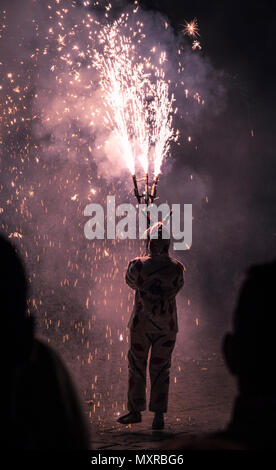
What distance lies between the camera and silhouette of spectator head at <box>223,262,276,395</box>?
1.21 m

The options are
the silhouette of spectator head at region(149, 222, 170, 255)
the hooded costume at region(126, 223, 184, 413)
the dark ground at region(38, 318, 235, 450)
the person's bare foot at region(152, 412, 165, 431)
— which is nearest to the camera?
the dark ground at region(38, 318, 235, 450)

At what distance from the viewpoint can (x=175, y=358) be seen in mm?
11133

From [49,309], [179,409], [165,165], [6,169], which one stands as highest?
[165,165]

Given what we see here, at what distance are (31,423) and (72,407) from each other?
115mm

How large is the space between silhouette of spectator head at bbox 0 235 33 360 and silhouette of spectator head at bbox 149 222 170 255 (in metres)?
→ 4.64

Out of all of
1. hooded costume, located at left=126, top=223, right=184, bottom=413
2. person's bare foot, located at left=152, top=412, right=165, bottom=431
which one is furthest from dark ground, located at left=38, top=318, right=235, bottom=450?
hooded costume, located at left=126, top=223, right=184, bottom=413

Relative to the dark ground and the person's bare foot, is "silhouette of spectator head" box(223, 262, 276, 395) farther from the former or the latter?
the person's bare foot

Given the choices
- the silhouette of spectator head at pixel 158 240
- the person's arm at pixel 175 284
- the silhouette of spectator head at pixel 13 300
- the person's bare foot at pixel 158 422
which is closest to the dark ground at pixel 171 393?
the person's bare foot at pixel 158 422

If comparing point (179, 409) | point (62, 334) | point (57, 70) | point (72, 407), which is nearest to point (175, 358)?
point (62, 334)

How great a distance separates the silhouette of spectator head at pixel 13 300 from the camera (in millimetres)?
1259

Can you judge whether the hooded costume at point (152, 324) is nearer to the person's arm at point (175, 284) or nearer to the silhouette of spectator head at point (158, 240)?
the person's arm at point (175, 284)

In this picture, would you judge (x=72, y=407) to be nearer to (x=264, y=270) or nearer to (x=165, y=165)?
(x=264, y=270)
